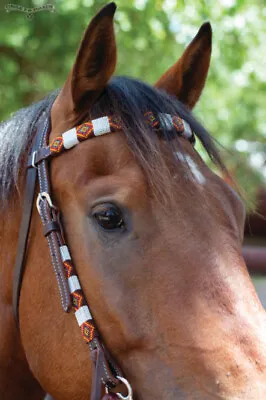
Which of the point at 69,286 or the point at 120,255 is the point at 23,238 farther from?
the point at 120,255

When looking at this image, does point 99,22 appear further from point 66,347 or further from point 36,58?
point 36,58

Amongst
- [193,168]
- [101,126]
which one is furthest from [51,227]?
[193,168]

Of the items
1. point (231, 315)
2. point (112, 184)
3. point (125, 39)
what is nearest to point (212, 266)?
point (231, 315)

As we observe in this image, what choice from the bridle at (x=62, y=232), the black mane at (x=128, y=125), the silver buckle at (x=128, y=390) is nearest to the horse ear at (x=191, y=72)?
the black mane at (x=128, y=125)

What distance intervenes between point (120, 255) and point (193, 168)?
407 millimetres

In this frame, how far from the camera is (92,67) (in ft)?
5.89

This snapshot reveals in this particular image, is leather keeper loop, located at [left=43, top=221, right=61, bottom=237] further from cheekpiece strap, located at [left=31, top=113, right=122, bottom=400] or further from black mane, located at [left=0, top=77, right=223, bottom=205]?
black mane, located at [left=0, top=77, right=223, bottom=205]

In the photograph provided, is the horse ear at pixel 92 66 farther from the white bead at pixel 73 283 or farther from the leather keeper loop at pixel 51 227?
the white bead at pixel 73 283

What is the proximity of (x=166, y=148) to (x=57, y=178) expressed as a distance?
1.32 ft

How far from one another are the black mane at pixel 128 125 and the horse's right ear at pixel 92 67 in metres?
0.05

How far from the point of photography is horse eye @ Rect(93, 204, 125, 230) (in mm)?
1563

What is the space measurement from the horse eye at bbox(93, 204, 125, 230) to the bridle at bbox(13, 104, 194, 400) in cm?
17

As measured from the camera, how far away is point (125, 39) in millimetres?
4977

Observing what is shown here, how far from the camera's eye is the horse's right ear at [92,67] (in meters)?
1.70
